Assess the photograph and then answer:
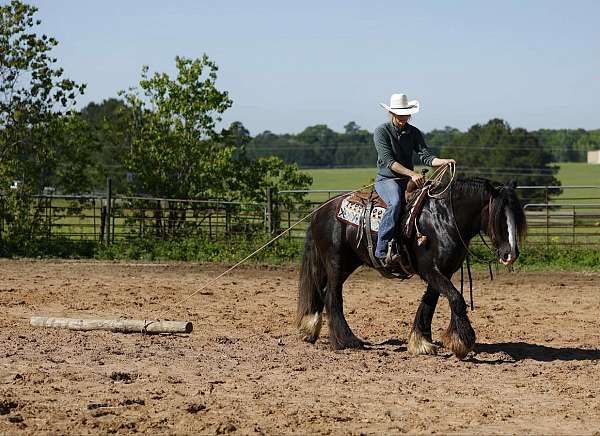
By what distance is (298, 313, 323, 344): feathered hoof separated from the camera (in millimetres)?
10289

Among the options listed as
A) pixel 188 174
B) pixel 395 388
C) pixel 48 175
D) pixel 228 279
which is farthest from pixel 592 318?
pixel 48 175

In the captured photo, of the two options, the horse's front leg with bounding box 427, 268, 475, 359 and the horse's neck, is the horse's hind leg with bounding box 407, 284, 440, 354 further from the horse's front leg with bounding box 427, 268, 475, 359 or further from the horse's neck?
the horse's neck

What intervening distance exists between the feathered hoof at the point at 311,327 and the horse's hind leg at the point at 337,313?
24 centimetres

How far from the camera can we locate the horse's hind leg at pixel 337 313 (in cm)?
984

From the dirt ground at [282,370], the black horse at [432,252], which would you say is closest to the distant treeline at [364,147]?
the dirt ground at [282,370]

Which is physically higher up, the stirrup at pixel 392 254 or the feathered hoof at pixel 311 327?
the stirrup at pixel 392 254

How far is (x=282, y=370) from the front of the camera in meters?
8.65

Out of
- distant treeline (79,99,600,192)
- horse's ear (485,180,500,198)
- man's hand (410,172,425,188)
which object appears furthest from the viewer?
distant treeline (79,99,600,192)

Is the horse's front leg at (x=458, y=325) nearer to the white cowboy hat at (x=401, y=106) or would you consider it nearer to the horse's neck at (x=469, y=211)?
the horse's neck at (x=469, y=211)

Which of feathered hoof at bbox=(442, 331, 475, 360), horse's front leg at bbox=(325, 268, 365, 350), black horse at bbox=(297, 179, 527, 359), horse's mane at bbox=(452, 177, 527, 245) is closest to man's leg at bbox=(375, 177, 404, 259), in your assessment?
black horse at bbox=(297, 179, 527, 359)

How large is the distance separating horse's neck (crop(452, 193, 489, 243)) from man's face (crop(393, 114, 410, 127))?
99 cm

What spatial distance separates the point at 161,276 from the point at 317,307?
7115 millimetres

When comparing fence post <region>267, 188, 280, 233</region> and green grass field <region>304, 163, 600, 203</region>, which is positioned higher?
green grass field <region>304, 163, 600, 203</region>

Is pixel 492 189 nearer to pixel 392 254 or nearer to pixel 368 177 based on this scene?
pixel 392 254
